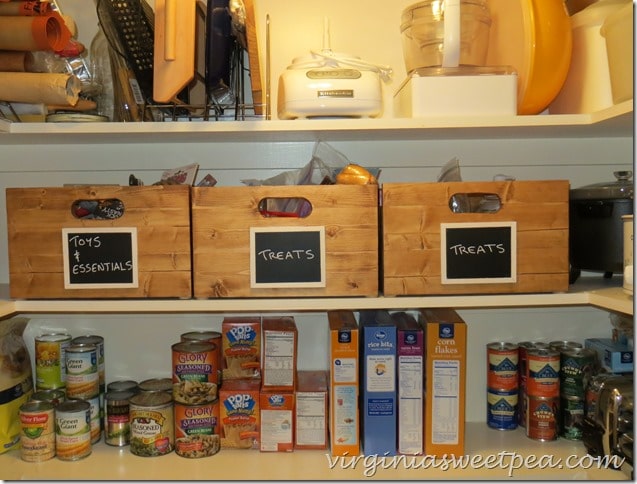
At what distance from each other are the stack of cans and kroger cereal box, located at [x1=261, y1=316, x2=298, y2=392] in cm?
49

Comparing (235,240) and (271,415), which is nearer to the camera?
(235,240)

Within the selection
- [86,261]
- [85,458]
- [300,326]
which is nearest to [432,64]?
[300,326]

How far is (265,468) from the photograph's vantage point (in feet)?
4.26

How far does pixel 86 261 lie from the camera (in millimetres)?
1238

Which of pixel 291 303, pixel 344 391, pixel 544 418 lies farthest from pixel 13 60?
pixel 544 418

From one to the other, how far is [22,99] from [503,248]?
1017 mm

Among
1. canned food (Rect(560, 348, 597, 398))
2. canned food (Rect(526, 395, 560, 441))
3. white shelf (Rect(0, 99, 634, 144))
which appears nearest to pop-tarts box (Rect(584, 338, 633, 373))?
canned food (Rect(560, 348, 597, 398))

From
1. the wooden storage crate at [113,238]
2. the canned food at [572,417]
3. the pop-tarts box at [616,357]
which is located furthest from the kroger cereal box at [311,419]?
the pop-tarts box at [616,357]

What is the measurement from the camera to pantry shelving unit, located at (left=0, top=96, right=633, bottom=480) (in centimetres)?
123

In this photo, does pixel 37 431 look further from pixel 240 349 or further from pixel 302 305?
pixel 302 305

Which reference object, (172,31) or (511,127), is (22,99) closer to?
(172,31)

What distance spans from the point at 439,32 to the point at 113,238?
82 cm

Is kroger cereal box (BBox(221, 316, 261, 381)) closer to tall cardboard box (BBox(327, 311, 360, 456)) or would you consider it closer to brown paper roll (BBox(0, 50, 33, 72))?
tall cardboard box (BBox(327, 311, 360, 456))

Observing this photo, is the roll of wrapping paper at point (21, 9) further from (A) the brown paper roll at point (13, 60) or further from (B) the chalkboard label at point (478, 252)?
(B) the chalkboard label at point (478, 252)
